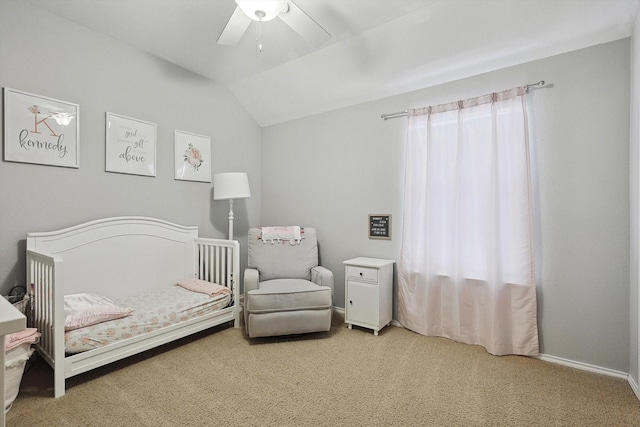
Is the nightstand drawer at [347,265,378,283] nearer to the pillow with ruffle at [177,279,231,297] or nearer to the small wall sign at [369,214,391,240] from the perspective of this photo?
the small wall sign at [369,214,391,240]

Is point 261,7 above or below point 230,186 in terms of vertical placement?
above

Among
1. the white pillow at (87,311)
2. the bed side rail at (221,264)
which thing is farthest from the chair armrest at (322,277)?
the white pillow at (87,311)

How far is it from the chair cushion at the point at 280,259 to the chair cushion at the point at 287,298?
46 cm

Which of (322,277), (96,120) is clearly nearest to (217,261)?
(322,277)

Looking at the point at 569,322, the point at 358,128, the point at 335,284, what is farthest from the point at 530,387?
the point at 358,128

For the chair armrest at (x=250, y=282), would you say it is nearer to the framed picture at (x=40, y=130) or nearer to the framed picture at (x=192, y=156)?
the framed picture at (x=192, y=156)

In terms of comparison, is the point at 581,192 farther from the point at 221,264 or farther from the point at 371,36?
the point at 221,264

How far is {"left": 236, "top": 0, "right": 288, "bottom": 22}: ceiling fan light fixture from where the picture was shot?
1.65m

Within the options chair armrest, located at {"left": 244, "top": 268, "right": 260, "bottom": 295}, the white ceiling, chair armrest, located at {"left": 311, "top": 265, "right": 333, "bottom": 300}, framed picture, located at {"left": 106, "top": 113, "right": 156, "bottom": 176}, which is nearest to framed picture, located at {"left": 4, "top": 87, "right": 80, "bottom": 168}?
framed picture, located at {"left": 106, "top": 113, "right": 156, "bottom": 176}

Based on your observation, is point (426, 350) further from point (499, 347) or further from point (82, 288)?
point (82, 288)

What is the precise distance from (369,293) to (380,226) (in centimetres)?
69

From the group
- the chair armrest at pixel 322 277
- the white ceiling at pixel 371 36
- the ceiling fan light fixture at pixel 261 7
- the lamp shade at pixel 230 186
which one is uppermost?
the white ceiling at pixel 371 36

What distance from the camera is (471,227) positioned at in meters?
2.56

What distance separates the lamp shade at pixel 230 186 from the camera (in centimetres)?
322
